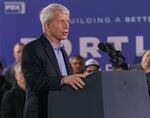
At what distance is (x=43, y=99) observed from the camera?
326 centimetres

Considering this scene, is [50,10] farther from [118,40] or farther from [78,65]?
[118,40]

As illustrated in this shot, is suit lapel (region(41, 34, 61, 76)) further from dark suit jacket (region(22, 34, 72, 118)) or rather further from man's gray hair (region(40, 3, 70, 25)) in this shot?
man's gray hair (region(40, 3, 70, 25))

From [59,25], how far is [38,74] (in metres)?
0.32

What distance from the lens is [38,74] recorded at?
3.22m

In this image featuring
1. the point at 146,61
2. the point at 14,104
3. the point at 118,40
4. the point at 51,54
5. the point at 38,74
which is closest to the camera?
the point at 38,74

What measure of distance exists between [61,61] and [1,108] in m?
2.73

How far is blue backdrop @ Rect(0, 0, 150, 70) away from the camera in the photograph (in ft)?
24.4

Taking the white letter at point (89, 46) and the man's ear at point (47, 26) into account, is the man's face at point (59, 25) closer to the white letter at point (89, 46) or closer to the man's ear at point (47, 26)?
the man's ear at point (47, 26)

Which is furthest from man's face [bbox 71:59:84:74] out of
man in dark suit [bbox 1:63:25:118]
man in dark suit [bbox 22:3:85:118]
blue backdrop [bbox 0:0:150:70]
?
man in dark suit [bbox 22:3:85:118]

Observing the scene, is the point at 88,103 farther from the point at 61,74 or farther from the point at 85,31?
the point at 85,31

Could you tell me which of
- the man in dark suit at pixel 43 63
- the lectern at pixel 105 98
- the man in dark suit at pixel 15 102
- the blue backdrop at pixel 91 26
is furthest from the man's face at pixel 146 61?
the lectern at pixel 105 98

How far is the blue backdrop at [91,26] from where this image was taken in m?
7.45

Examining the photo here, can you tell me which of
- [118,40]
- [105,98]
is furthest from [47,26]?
[118,40]

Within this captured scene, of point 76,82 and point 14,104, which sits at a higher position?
point 76,82
